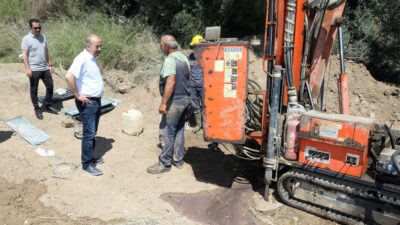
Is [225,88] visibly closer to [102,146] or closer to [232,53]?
[232,53]

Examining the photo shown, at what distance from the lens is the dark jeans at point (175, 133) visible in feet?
19.2

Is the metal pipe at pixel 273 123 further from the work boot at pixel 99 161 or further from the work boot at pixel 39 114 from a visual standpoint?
the work boot at pixel 39 114

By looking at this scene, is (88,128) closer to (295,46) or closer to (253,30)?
(295,46)

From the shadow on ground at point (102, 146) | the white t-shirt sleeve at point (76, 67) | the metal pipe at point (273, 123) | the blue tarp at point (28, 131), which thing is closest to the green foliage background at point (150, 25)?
the shadow on ground at point (102, 146)

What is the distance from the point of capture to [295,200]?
532cm

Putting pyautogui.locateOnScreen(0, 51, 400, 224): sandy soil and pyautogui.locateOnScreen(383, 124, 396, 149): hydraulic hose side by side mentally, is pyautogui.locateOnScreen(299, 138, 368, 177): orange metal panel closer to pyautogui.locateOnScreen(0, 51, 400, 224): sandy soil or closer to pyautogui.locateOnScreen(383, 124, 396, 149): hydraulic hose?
pyautogui.locateOnScreen(383, 124, 396, 149): hydraulic hose

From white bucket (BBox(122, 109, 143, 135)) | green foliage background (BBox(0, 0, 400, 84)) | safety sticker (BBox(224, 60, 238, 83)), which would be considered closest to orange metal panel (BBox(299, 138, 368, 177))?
safety sticker (BBox(224, 60, 238, 83))

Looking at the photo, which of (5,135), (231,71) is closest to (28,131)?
(5,135)

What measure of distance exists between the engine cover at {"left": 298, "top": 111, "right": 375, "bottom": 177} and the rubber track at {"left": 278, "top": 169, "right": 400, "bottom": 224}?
6.3 inches

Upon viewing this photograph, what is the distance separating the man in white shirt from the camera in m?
5.39

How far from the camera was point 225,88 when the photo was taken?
5.11 metres

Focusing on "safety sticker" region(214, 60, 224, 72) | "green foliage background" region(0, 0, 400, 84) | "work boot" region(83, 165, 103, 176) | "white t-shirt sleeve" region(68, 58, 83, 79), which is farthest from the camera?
"green foliage background" region(0, 0, 400, 84)

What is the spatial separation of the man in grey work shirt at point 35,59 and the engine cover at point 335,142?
16.0ft

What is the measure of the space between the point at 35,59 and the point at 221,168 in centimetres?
381
